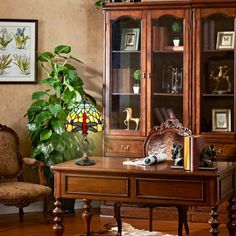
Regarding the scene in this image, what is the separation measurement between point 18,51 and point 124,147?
1542mm

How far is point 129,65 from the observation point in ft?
21.5

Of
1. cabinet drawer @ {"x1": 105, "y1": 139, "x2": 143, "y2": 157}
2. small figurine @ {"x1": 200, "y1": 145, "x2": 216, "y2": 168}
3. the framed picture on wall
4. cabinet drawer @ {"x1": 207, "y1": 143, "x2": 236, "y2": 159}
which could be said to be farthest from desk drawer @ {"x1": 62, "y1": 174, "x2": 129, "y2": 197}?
the framed picture on wall

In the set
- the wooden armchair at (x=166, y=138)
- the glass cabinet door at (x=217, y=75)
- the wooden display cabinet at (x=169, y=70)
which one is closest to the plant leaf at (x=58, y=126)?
the wooden display cabinet at (x=169, y=70)

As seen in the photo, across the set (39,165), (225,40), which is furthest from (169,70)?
(39,165)

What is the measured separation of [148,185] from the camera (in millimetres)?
4516

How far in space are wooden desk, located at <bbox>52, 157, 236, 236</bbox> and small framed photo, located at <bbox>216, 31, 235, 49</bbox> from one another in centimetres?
177

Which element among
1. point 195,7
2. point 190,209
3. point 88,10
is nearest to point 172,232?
point 190,209

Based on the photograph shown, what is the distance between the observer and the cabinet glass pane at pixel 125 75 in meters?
6.52

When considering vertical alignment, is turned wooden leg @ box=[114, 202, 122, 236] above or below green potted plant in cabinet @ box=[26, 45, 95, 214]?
below

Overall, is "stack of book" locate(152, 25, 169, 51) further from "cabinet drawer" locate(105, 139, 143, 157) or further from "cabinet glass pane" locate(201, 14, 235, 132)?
"cabinet drawer" locate(105, 139, 143, 157)

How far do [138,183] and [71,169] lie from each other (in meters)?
0.52

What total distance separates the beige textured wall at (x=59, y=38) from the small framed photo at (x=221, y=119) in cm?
134

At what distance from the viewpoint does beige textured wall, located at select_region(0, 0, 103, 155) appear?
683 cm

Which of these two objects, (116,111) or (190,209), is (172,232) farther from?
(116,111)
